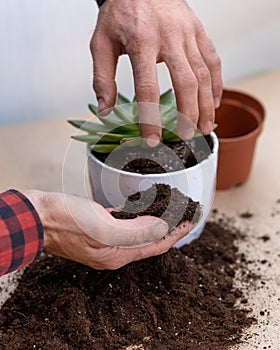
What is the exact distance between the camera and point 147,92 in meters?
0.87

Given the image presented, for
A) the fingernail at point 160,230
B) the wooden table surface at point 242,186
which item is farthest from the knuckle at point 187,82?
the wooden table surface at point 242,186

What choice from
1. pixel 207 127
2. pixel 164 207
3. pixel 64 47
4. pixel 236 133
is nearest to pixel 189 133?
pixel 207 127

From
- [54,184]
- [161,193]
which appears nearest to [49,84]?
[54,184]

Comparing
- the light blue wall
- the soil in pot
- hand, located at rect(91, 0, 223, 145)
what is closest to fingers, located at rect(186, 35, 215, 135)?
hand, located at rect(91, 0, 223, 145)

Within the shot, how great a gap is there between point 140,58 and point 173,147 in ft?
0.52

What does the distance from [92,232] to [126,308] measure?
155 mm

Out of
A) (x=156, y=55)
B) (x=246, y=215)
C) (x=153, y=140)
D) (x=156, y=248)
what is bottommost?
(x=246, y=215)

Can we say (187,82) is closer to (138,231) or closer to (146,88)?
(146,88)

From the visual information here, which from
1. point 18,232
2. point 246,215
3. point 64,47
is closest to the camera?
point 18,232

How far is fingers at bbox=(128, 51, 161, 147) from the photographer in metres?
0.87

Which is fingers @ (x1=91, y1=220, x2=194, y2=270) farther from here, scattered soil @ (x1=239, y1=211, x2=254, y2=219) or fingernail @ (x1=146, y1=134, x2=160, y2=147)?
scattered soil @ (x1=239, y1=211, x2=254, y2=219)

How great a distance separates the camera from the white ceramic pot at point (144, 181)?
91cm

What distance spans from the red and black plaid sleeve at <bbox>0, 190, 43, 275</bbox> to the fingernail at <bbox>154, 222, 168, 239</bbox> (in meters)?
0.15

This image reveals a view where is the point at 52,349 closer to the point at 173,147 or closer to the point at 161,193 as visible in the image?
the point at 161,193
